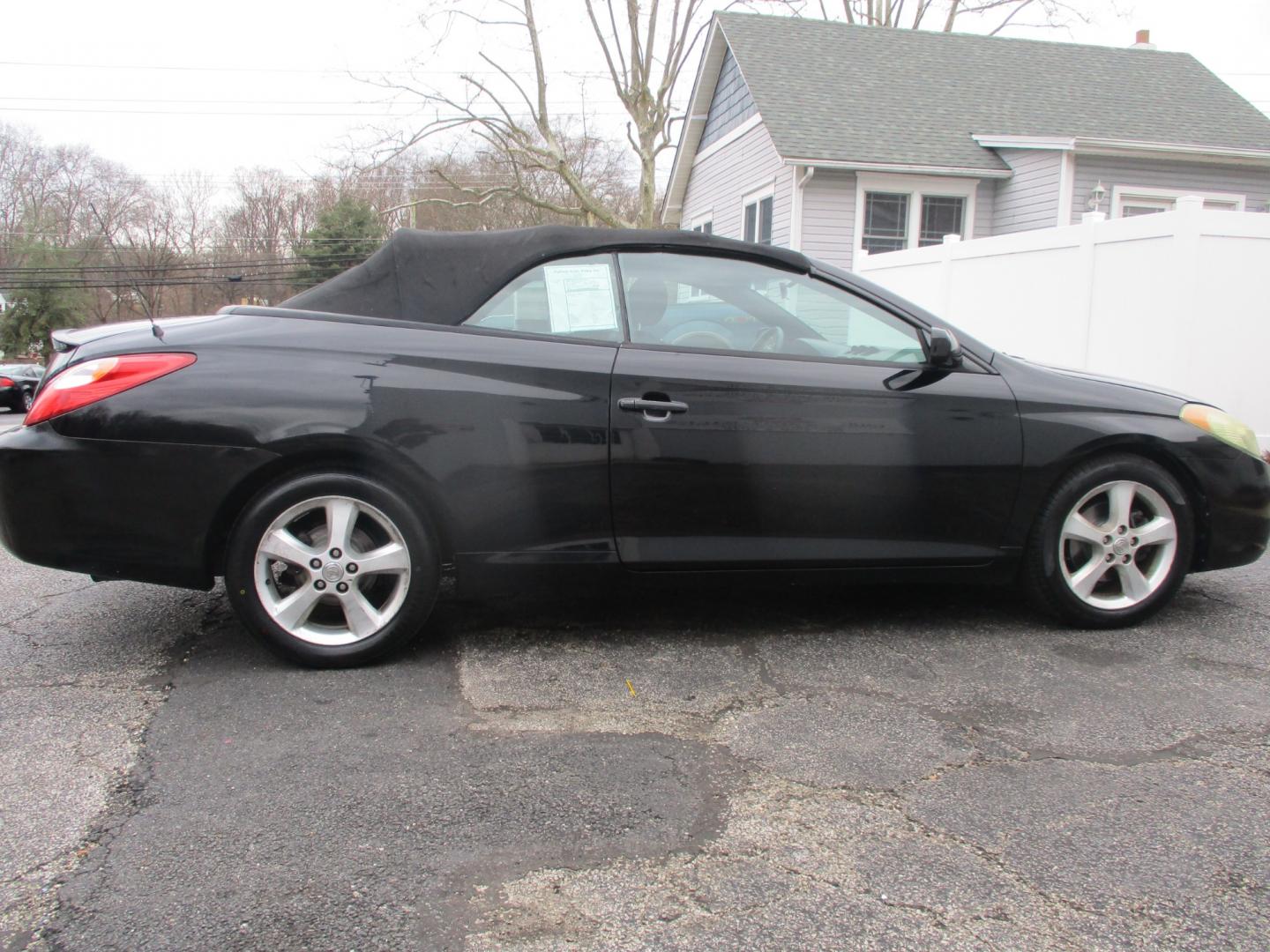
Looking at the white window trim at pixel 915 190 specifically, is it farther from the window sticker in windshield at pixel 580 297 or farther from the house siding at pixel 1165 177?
the window sticker in windshield at pixel 580 297

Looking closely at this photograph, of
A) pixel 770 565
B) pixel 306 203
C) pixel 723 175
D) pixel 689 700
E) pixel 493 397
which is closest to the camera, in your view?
pixel 689 700

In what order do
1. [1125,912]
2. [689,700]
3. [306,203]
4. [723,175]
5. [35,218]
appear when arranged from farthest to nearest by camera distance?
[306,203]
[35,218]
[723,175]
[689,700]
[1125,912]

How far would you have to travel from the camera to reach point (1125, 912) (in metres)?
1.93

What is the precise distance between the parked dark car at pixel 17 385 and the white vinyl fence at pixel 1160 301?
72.8ft

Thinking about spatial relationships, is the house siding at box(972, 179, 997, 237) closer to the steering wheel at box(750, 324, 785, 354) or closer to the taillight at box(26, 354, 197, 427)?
the steering wheel at box(750, 324, 785, 354)

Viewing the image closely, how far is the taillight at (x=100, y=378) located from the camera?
10.1 ft

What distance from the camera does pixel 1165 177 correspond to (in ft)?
49.1

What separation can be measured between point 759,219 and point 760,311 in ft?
44.5

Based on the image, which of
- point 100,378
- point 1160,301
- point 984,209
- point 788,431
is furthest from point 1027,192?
point 100,378

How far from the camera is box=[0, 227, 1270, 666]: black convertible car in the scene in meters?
3.11

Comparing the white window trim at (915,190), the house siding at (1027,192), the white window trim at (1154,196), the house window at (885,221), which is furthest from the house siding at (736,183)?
the white window trim at (1154,196)

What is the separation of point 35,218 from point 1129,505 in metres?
49.8

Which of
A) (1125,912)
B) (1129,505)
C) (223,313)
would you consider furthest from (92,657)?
(1129,505)

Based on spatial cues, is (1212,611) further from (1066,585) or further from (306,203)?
(306,203)
